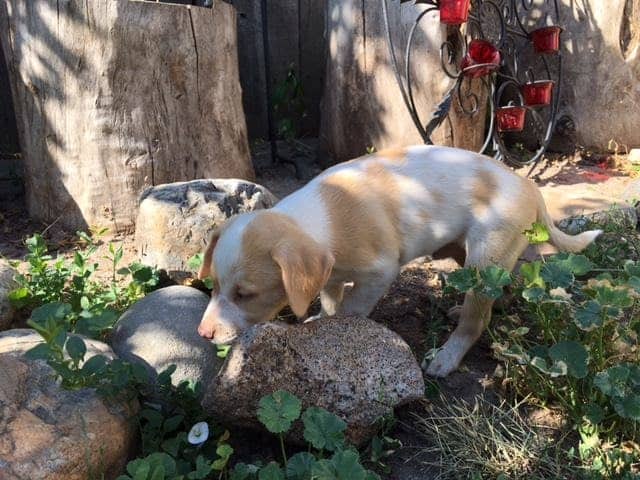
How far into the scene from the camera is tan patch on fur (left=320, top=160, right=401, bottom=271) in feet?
9.16

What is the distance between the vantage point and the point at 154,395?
251 cm

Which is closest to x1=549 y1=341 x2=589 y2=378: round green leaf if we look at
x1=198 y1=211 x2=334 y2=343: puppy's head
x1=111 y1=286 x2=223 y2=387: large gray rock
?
x1=198 y1=211 x2=334 y2=343: puppy's head

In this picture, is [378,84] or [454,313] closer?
[454,313]

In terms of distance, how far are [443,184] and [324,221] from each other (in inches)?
25.0

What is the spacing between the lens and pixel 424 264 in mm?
4082

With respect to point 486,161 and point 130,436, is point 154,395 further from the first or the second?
point 486,161

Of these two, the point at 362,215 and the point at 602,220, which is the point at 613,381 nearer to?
the point at 362,215

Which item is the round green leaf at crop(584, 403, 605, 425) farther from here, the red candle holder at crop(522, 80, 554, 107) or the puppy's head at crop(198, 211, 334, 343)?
the red candle holder at crop(522, 80, 554, 107)

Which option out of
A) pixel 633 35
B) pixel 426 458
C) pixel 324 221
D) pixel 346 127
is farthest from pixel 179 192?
pixel 633 35

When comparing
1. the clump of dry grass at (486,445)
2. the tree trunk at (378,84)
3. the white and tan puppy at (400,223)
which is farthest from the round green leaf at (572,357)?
the tree trunk at (378,84)


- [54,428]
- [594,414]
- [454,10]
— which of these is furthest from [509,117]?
[54,428]

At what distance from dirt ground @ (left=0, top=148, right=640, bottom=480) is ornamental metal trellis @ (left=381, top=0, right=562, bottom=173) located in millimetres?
498

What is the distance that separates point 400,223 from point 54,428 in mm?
1672

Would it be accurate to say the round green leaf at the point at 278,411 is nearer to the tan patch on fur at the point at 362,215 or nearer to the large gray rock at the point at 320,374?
the large gray rock at the point at 320,374
